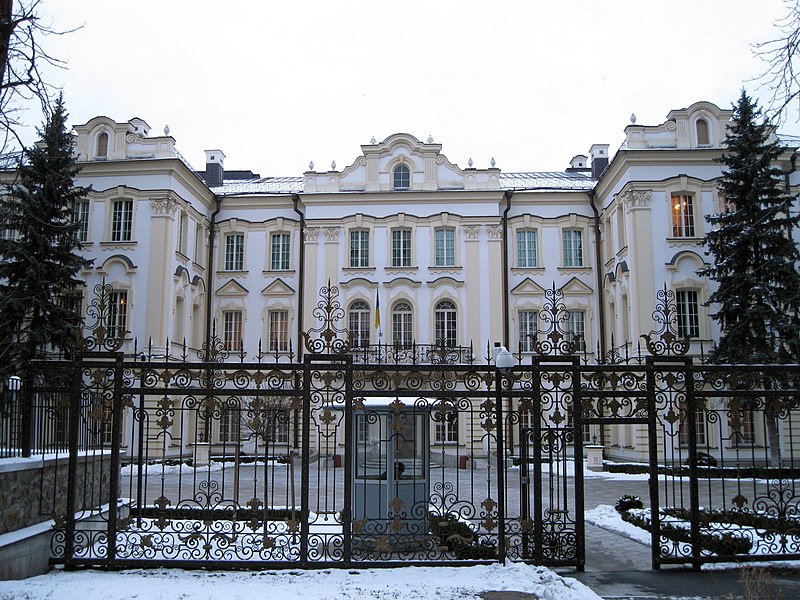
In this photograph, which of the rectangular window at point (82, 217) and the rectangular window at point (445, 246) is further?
the rectangular window at point (445, 246)

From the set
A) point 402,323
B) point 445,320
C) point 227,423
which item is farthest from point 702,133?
point 227,423

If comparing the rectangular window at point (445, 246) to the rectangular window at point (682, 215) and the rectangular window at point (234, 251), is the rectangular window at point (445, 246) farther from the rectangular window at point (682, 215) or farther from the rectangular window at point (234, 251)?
the rectangular window at point (682, 215)

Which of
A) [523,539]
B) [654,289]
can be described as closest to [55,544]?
[523,539]

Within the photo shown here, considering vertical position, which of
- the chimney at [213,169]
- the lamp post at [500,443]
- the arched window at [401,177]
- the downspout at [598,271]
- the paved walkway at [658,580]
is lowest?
the paved walkway at [658,580]

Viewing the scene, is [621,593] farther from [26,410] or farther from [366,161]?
[366,161]

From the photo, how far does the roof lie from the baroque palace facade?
47cm

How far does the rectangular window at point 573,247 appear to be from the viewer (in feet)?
102

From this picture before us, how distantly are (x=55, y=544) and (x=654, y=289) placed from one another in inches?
884

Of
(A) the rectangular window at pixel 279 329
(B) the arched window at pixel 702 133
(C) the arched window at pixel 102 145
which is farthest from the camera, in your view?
(A) the rectangular window at pixel 279 329

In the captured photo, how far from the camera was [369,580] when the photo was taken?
800 centimetres

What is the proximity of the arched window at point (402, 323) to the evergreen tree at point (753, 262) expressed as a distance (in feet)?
38.8

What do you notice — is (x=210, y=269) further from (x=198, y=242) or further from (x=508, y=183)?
(x=508, y=183)

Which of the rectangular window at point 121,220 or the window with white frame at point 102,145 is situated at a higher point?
A: the window with white frame at point 102,145

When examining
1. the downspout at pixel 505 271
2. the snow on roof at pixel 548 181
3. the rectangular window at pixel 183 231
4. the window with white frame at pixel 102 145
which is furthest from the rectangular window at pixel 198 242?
the snow on roof at pixel 548 181
